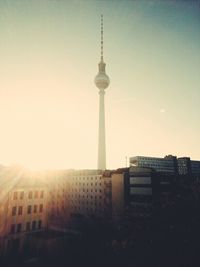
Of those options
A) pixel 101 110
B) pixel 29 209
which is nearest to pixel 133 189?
pixel 29 209

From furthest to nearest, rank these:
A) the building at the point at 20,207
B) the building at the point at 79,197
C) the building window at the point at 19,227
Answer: the building at the point at 79,197 → the building window at the point at 19,227 → the building at the point at 20,207

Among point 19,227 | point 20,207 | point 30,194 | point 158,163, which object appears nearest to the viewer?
point 19,227

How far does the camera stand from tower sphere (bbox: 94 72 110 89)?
101 m

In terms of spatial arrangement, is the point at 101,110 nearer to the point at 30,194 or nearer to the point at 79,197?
the point at 79,197

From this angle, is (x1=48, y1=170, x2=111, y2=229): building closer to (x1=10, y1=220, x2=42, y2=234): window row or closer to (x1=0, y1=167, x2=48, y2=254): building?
(x1=0, y1=167, x2=48, y2=254): building

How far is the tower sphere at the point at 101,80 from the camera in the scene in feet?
331

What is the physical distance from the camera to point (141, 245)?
13.3 meters

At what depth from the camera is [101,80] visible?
101 m

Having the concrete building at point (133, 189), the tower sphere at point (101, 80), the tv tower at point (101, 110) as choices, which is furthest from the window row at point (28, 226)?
the tower sphere at point (101, 80)

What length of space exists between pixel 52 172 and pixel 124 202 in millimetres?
42741

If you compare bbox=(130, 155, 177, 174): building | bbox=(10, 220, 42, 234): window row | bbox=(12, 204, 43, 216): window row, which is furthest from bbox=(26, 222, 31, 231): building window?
bbox=(130, 155, 177, 174): building

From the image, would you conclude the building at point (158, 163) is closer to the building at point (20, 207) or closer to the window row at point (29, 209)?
the building at point (20, 207)

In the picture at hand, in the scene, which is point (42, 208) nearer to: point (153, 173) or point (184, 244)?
point (153, 173)

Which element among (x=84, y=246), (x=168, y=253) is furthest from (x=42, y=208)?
(x=168, y=253)
